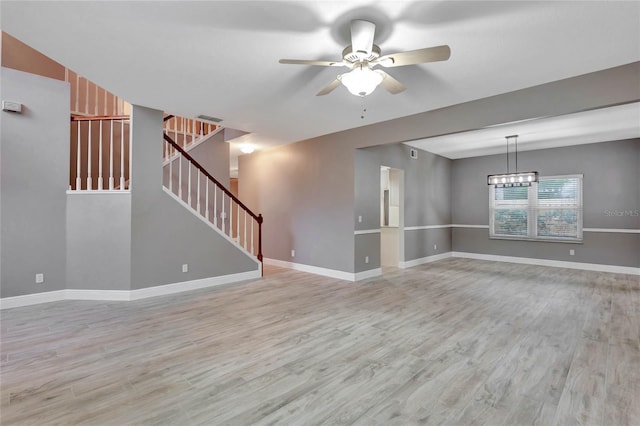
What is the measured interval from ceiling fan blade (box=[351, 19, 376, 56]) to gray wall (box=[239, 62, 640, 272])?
171 cm

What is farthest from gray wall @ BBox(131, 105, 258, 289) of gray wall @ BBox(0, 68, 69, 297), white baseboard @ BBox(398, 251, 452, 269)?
white baseboard @ BBox(398, 251, 452, 269)

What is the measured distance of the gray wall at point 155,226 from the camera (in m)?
4.42

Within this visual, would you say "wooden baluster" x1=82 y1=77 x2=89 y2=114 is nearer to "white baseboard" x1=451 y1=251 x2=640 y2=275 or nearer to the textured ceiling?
the textured ceiling

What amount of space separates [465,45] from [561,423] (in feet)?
9.74

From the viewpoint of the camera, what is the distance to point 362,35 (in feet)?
7.86

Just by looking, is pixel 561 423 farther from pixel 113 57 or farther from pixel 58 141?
pixel 58 141

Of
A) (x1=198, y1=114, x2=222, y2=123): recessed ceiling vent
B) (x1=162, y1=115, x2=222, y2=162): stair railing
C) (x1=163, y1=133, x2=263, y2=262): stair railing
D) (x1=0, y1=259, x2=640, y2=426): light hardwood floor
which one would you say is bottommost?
(x1=0, y1=259, x2=640, y2=426): light hardwood floor

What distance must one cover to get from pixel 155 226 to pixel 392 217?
5.24 m

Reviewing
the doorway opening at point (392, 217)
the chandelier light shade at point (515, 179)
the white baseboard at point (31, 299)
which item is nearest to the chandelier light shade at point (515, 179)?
the chandelier light shade at point (515, 179)

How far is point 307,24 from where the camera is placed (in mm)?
2465

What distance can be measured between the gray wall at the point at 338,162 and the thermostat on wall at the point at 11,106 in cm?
435

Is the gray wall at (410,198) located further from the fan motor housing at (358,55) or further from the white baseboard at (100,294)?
the fan motor housing at (358,55)

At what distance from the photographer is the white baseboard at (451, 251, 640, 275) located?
21.0ft

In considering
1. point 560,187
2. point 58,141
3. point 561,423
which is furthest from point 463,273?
point 58,141
